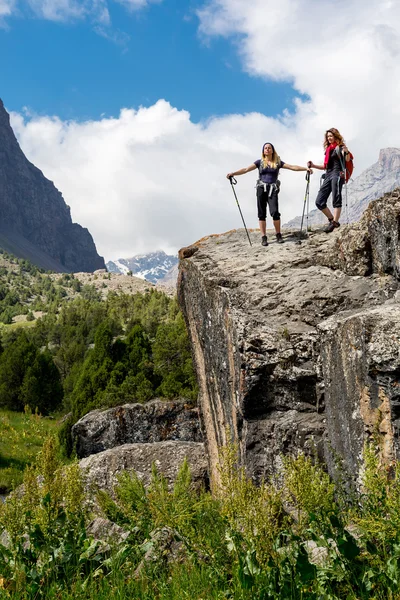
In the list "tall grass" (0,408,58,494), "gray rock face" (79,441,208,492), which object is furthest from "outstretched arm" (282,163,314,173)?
"tall grass" (0,408,58,494)

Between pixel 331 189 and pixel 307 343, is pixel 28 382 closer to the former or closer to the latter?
pixel 331 189

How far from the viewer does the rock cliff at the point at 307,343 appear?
648 cm

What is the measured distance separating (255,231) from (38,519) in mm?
10897

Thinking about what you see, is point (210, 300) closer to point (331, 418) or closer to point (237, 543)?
point (331, 418)

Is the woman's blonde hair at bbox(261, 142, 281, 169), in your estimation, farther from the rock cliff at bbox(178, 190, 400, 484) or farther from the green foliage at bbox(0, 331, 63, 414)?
the green foliage at bbox(0, 331, 63, 414)

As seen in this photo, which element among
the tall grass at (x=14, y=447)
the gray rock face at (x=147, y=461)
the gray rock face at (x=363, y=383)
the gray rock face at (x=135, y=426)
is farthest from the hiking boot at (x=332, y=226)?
the tall grass at (x=14, y=447)

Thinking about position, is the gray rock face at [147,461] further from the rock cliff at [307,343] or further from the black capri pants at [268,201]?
the black capri pants at [268,201]

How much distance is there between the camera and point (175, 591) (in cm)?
436

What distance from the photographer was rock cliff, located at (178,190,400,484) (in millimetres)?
6477

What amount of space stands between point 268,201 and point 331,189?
1.51 metres

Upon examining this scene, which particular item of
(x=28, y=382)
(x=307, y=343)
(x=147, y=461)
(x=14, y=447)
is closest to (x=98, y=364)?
(x=28, y=382)

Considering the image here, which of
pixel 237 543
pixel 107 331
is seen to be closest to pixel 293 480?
pixel 237 543

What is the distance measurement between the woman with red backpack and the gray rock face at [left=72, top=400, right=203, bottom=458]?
14.0 metres

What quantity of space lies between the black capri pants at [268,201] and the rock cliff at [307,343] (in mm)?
849
